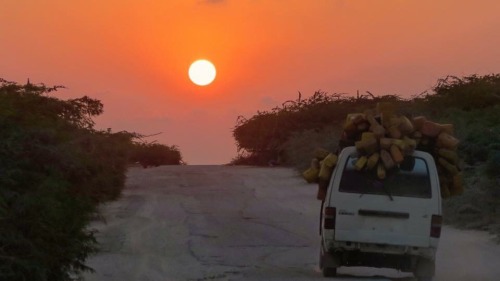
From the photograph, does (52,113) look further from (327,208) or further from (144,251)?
(144,251)

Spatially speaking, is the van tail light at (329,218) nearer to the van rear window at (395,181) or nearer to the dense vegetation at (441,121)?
the van rear window at (395,181)

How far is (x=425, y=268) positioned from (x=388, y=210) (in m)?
1.12

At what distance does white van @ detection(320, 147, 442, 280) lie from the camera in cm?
1584

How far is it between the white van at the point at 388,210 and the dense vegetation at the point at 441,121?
5834 millimetres

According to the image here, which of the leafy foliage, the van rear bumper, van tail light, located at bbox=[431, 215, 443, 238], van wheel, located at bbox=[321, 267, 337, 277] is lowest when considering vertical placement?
van wheel, located at bbox=[321, 267, 337, 277]

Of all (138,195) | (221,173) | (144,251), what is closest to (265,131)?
(221,173)

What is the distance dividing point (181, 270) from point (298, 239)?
6.05m

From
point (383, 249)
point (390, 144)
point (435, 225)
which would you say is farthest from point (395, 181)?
point (383, 249)

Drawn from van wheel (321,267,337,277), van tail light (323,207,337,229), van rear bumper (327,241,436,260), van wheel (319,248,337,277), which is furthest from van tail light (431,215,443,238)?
van wheel (321,267,337,277)

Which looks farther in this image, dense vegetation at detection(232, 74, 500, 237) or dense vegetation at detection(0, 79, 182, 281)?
dense vegetation at detection(232, 74, 500, 237)

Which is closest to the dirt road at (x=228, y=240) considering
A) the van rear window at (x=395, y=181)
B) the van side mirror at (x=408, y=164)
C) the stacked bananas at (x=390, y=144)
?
the van rear window at (x=395, y=181)

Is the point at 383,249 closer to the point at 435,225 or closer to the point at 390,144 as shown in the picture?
the point at 435,225

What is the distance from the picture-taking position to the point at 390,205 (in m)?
15.9

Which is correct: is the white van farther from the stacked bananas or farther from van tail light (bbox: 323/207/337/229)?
the stacked bananas
